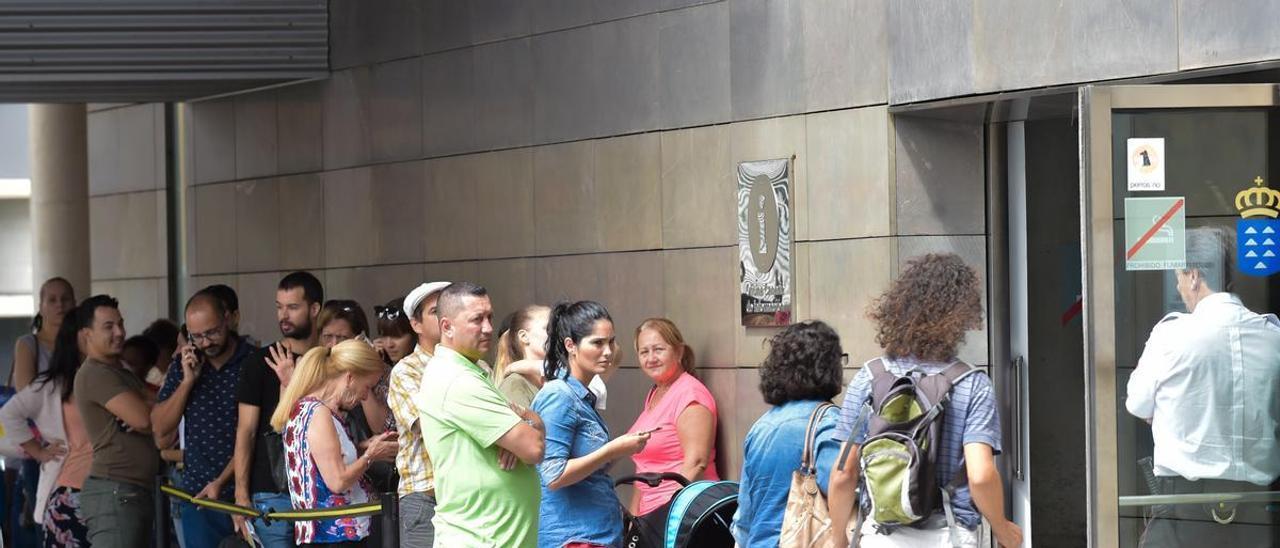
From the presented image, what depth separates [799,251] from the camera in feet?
28.3

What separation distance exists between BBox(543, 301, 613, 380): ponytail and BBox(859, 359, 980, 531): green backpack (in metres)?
1.48

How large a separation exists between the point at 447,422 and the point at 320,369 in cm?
146

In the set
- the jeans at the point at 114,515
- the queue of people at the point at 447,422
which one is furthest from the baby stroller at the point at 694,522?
the jeans at the point at 114,515

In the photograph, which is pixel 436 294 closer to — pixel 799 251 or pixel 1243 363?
pixel 799 251

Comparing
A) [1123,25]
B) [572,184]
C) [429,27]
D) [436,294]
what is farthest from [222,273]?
[1123,25]

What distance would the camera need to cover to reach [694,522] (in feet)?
24.7

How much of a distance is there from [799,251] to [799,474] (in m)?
2.48

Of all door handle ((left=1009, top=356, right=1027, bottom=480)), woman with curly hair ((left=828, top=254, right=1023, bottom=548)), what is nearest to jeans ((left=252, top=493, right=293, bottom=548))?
woman with curly hair ((left=828, top=254, right=1023, bottom=548))

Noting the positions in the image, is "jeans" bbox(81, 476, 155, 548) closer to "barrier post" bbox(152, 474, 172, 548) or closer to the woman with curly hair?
"barrier post" bbox(152, 474, 172, 548)

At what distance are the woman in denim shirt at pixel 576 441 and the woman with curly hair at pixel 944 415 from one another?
97 centimetres

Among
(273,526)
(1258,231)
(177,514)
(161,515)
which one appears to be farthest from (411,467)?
(1258,231)

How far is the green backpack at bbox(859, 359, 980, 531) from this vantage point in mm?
5695

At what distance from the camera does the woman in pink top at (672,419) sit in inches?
349

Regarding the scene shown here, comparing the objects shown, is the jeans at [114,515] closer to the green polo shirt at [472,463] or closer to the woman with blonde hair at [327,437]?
the woman with blonde hair at [327,437]
